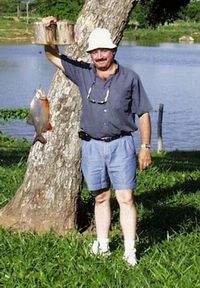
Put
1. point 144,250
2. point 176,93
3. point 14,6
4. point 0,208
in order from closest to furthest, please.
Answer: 1. point 144,250
2. point 0,208
3. point 176,93
4. point 14,6

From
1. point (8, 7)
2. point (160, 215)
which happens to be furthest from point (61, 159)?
point (8, 7)

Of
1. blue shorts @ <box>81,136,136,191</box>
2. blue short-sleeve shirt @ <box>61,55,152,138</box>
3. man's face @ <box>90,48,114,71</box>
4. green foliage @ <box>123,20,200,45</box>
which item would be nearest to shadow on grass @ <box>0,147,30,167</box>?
blue shorts @ <box>81,136,136,191</box>

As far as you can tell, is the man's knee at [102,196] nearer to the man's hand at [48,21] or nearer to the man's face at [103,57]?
the man's face at [103,57]

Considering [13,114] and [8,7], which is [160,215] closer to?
[13,114]

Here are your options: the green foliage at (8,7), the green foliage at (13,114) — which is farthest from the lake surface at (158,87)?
the green foliage at (8,7)

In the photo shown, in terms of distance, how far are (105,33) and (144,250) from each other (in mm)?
1742

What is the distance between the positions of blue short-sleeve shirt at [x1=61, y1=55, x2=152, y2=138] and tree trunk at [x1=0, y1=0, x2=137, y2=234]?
1.05 meters

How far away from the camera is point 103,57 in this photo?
5.48 m

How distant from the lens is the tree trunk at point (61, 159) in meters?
6.62

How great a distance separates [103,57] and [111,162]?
0.75m

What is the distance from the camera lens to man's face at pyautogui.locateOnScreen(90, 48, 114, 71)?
18.0ft

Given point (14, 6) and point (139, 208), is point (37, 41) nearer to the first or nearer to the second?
point (139, 208)

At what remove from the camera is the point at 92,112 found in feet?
18.3

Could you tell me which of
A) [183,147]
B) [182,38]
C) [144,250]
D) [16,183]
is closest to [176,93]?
[183,147]
